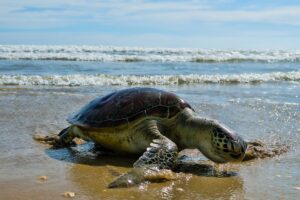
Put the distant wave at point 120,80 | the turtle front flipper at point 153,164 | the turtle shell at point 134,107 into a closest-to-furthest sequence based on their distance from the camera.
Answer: the turtle front flipper at point 153,164, the turtle shell at point 134,107, the distant wave at point 120,80

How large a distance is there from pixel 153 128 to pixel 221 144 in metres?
0.87

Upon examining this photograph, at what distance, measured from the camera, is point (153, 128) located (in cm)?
558

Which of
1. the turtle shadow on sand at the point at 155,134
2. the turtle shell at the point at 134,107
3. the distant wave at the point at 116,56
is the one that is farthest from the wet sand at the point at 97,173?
the distant wave at the point at 116,56

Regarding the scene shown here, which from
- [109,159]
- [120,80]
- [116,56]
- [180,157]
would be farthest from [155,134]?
[116,56]

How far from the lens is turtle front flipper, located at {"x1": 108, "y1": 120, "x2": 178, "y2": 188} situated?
4516mm

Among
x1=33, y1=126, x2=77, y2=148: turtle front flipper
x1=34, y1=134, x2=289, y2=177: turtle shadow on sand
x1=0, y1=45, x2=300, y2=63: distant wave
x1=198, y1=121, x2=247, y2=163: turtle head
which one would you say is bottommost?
x1=34, y1=134, x2=289, y2=177: turtle shadow on sand

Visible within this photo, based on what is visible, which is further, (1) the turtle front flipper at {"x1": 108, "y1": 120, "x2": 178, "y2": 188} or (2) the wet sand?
(1) the turtle front flipper at {"x1": 108, "y1": 120, "x2": 178, "y2": 188}

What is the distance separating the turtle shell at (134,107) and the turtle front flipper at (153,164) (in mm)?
215

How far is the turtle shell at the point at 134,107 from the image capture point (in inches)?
224

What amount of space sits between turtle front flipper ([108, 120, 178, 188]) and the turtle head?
41cm

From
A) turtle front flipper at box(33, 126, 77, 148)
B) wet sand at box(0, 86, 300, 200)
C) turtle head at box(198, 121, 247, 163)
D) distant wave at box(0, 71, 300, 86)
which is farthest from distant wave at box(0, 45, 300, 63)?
turtle head at box(198, 121, 247, 163)

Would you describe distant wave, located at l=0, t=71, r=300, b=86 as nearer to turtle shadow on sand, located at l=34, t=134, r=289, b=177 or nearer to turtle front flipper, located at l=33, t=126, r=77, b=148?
turtle front flipper, located at l=33, t=126, r=77, b=148

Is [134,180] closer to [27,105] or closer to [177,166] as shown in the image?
[177,166]

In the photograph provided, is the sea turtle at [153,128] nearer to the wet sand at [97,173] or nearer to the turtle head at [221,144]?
the turtle head at [221,144]
